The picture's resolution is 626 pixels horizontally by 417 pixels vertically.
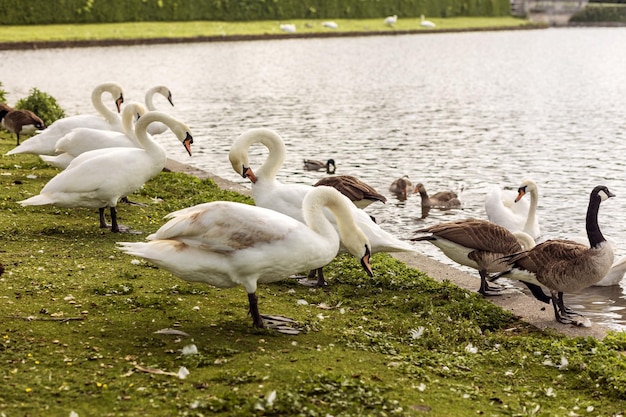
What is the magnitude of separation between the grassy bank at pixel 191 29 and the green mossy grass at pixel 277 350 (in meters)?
42.8

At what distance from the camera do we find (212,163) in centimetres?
1739

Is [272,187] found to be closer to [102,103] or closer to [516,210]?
[516,210]

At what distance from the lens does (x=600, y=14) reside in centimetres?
8438

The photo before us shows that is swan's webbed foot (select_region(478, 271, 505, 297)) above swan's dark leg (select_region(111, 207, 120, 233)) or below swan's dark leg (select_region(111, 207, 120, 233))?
below

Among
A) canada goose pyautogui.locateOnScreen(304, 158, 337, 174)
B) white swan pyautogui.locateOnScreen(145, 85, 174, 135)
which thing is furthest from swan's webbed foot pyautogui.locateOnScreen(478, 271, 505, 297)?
canada goose pyautogui.locateOnScreen(304, 158, 337, 174)

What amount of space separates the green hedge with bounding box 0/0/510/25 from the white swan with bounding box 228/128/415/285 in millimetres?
49043

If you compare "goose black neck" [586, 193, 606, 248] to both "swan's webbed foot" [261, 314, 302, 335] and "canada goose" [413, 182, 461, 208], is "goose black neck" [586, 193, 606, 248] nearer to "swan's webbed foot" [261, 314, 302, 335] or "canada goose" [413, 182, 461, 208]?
"swan's webbed foot" [261, 314, 302, 335]

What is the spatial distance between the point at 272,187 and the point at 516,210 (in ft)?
14.8

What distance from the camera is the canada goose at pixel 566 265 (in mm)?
7934

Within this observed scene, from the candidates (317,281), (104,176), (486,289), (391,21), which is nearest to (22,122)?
(104,176)

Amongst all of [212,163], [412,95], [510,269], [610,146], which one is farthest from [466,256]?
[412,95]

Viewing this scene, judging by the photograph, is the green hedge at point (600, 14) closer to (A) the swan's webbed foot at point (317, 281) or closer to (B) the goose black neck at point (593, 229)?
(B) the goose black neck at point (593, 229)

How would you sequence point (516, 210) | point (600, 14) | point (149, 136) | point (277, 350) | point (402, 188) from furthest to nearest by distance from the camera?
point (600, 14)
point (402, 188)
point (516, 210)
point (149, 136)
point (277, 350)

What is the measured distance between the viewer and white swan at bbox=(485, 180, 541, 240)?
1117 cm
